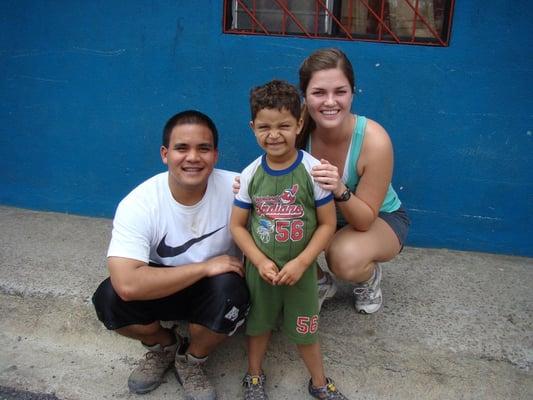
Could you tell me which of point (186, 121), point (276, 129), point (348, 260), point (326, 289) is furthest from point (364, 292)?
point (186, 121)

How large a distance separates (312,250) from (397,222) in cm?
71

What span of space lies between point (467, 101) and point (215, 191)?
1584 mm

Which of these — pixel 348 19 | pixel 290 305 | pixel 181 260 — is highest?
pixel 348 19

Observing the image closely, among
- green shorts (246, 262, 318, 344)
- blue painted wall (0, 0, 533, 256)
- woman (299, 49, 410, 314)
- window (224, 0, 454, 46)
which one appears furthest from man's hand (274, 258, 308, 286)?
window (224, 0, 454, 46)

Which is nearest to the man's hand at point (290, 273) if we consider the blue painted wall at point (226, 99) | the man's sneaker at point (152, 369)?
the man's sneaker at point (152, 369)

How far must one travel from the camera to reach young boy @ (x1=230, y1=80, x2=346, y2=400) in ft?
6.37

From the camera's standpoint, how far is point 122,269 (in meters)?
2.07

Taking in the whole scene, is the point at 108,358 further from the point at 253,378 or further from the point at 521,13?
the point at 521,13

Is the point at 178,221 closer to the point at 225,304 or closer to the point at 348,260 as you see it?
the point at 225,304

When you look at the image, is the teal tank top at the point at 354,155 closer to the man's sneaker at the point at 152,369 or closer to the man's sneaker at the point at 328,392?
the man's sneaker at the point at 328,392

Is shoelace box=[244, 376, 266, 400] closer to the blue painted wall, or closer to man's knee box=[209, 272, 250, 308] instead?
man's knee box=[209, 272, 250, 308]

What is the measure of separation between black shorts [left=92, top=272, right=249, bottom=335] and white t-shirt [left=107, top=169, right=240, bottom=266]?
15 centimetres

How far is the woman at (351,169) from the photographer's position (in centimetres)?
217

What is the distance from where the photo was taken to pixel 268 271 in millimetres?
1985
